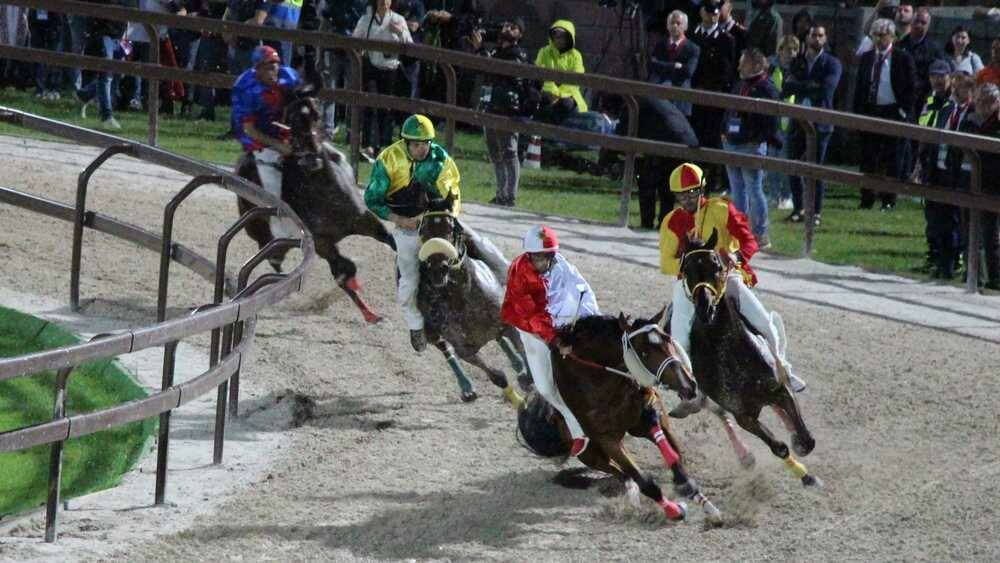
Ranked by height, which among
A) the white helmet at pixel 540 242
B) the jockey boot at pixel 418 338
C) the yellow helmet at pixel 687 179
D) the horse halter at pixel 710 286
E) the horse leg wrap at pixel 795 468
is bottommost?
the horse leg wrap at pixel 795 468

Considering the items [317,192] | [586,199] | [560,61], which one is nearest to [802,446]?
[317,192]

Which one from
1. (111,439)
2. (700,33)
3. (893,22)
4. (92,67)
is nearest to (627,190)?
(700,33)

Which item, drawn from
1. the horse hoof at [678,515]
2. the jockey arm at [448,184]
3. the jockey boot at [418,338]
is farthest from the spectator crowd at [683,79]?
the horse hoof at [678,515]

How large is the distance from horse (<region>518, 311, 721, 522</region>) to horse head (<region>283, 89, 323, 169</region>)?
190 inches

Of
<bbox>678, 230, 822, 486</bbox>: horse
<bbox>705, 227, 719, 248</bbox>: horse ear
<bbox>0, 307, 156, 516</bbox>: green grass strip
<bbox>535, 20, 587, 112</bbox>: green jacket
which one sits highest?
<bbox>535, 20, 587, 112</bbox>: green jacket

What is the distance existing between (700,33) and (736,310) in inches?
345

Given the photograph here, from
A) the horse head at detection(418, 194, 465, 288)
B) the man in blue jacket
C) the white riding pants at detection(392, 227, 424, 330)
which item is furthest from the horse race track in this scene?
the man in blue jacket

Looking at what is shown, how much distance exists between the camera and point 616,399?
10.0m

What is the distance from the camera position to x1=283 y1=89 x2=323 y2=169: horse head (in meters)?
14.5

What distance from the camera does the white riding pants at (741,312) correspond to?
35.7ft

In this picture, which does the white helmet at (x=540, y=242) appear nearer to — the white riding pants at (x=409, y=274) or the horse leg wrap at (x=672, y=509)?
the horse leg wrap at (x=672, y=509)

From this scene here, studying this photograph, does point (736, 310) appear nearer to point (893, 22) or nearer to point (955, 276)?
point (955, 276)

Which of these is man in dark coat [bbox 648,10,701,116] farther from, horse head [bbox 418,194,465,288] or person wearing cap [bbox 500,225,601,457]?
person wearing cap [bbox 500,225,601,457]

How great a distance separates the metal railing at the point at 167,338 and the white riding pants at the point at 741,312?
2.40 meters
